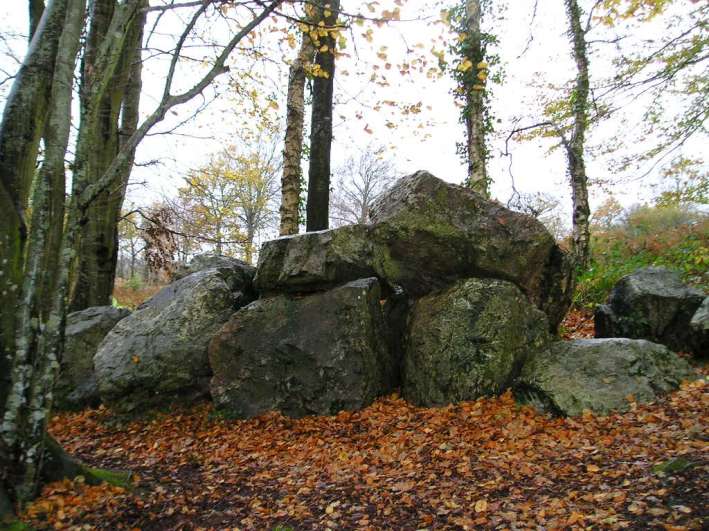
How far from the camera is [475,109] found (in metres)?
11.8

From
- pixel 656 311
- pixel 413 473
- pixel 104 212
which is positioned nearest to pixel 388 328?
pixel 413 473

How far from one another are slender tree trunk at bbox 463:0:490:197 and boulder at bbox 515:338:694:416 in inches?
265

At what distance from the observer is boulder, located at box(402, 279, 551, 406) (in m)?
5.71

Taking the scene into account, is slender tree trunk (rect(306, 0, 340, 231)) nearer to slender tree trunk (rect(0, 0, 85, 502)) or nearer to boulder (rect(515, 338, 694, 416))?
boulder (rect(515, 338, 694, 416))

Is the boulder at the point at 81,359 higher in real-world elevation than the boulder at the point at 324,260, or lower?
lower

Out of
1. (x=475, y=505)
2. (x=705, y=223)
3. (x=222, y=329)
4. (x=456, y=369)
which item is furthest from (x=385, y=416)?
(x=705, y=223)

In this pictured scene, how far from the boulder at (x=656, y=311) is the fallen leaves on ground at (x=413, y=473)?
1.57 metres

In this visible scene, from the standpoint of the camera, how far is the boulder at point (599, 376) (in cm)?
507

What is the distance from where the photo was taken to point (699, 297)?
662 cm

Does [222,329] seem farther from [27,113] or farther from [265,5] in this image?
[265,5]

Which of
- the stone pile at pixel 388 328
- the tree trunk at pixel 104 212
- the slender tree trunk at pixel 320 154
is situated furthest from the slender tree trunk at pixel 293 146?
the tree trunk at pixel 104 212

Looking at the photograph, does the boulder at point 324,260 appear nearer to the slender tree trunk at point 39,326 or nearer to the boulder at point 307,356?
the boulder at point 307,356

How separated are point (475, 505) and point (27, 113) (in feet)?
16.7

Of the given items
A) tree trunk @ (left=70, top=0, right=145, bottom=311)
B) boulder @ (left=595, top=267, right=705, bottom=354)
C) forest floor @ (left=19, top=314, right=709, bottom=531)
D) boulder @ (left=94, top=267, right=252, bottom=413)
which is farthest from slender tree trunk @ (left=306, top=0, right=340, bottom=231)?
boulder @ (left=595, top=267, right=705, bottom=354)
